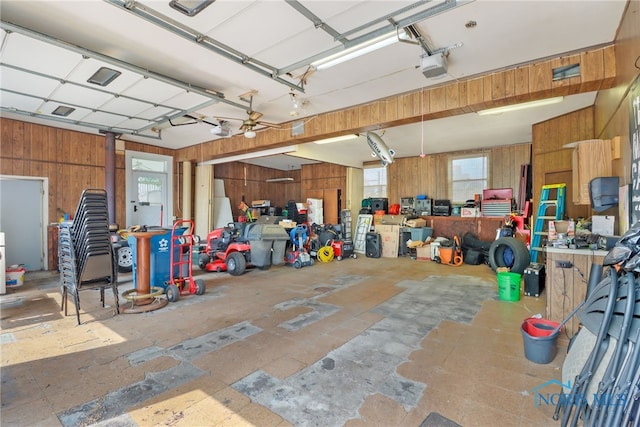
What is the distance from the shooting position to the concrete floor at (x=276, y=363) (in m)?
2.01

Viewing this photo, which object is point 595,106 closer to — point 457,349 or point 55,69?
point 457,349

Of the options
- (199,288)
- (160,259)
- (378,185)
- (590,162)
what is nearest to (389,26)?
(590,162)

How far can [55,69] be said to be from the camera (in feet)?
12.1

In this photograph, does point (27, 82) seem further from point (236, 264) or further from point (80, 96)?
point (236, 264)

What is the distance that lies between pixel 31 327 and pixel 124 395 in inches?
90.3

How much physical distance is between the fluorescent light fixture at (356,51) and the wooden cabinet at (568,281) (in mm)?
2821

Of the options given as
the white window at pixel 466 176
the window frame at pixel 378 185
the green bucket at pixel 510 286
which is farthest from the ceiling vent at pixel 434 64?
the window frame at pixel 378 185

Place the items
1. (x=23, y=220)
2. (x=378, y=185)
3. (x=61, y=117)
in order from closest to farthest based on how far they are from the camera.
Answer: (x=61, y=117), (x=23, y=220), (x=378, y=185)

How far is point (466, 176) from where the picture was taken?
911 centimetres

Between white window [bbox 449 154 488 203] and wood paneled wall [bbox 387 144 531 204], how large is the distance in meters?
0.14

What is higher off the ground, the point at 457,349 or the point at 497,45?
the point at 497,45

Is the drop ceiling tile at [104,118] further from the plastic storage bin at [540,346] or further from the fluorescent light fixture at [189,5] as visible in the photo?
the plastic storage bin at [540,346]

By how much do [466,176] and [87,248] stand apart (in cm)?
929

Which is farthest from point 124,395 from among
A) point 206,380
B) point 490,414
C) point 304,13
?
point 304,13
